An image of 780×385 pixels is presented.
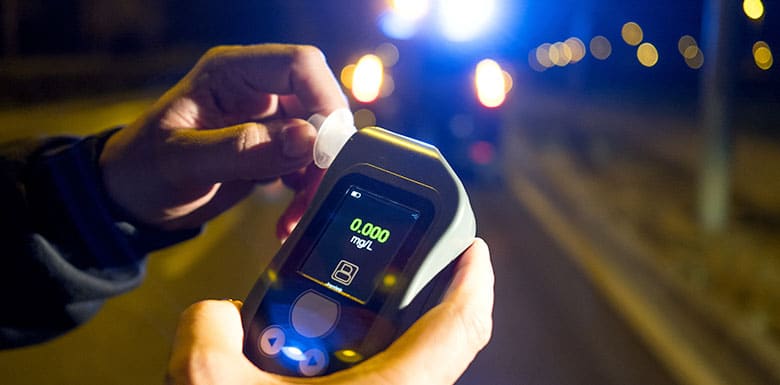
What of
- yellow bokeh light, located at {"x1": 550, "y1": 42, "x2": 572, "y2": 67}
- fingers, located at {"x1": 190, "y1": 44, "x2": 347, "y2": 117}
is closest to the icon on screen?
fingers, located at {"x1": 190, "y1": 44, "x2": 347, "y2": 117}

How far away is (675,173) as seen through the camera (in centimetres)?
1691

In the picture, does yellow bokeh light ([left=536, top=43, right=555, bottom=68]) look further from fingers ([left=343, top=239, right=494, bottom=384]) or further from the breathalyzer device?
fingers ([left=343, top=239, right=494, bottom=384])

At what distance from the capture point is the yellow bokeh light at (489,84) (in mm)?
7375

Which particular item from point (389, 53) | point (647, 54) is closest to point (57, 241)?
point (389, 53)

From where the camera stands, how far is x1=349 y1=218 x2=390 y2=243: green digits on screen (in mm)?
1624

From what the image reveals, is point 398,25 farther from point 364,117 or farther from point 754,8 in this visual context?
point 754,8

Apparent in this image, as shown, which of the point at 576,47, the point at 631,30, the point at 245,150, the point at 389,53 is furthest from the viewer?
the point at 576,47

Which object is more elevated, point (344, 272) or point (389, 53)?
point (344, 272)

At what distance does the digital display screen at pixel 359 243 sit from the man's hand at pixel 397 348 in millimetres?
204

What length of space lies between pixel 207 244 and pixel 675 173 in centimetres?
1246

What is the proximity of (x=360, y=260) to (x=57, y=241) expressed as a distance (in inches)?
36.2

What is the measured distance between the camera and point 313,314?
1604 millimetres

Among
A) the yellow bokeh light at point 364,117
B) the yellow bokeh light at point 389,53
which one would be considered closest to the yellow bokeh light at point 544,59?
the yellow bokeh light at point 389,53

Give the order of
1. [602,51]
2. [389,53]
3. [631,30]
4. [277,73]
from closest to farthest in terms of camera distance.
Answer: [277,73], [389,53], [631,30], [602,51]
